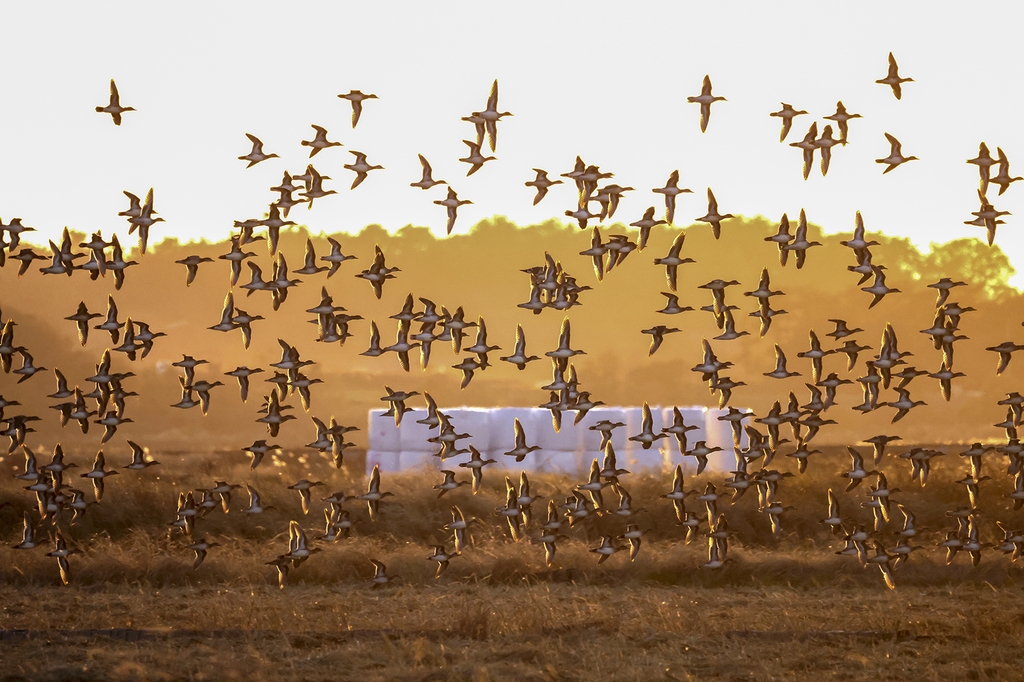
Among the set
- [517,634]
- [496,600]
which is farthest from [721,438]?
[517,634]

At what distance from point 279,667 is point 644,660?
5769 millimetres

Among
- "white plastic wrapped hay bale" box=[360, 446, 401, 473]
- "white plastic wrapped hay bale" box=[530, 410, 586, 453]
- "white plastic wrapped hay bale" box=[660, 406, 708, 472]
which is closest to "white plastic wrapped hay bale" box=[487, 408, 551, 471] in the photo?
"white plastic wrapped hay bale" box=[530, 410, 586, 453]

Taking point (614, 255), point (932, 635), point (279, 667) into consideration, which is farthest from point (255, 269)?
point (932, 635)

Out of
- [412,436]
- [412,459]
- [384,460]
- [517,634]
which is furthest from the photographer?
[384,460]

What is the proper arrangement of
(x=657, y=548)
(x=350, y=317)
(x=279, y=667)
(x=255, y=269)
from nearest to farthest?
(x=279, y=667), (x=350, y=317), (x=255, y=269), (x=657, y=548)

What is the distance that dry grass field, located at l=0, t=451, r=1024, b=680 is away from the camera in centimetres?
2005

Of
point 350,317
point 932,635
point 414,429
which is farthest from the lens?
point 414,429

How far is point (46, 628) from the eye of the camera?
22312 millimetres

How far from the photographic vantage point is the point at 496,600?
2586cm

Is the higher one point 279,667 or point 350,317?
point 350,317

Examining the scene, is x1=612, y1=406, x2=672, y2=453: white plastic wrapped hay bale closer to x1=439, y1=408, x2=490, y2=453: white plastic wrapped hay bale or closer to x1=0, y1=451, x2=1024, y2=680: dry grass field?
x1=439, y1=408, x2=490, y2=453: white plastic wrapped hay bale

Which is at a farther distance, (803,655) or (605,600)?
(605,600)

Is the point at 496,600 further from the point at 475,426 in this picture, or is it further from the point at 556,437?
the point at 475,426

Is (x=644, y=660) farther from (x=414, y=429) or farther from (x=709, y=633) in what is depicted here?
(x=414, y=429)
